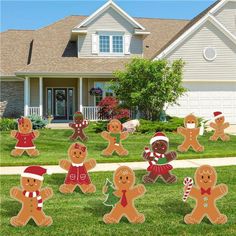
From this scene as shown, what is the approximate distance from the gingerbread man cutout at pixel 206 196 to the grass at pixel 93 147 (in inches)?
233

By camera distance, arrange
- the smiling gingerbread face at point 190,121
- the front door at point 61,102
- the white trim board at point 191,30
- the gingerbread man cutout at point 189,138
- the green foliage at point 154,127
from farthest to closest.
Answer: the front door at point 61,102 → the white trim board at point 191,30 → the green foliage at point 154,127 → the gingerbread man cutout at point 189,138 → the smiling gingerbread face at point 190,121

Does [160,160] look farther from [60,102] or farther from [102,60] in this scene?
[60,102]

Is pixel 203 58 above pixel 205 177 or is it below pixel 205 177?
above

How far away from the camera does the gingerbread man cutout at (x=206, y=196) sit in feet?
22.5

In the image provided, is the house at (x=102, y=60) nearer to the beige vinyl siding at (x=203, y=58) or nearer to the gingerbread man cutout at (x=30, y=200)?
the beige vinyl siding at (x=203, y=58)

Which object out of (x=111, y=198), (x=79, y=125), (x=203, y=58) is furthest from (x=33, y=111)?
(x=111, y=198)

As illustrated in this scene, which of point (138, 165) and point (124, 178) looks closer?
point (124, 178)

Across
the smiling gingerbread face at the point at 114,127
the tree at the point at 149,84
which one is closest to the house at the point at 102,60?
the tree at the point at 149,84

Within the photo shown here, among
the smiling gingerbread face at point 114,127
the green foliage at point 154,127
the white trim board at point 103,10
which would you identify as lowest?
the green foliage at point 154,127

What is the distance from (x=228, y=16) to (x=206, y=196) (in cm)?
2378

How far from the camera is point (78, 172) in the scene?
874cm

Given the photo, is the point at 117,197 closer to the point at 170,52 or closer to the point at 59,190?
the point at 59,190

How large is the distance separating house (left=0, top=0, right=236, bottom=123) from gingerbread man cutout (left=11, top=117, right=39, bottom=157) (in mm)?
9933

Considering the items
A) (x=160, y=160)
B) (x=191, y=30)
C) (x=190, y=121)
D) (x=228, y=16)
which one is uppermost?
(x=228, y=16)
